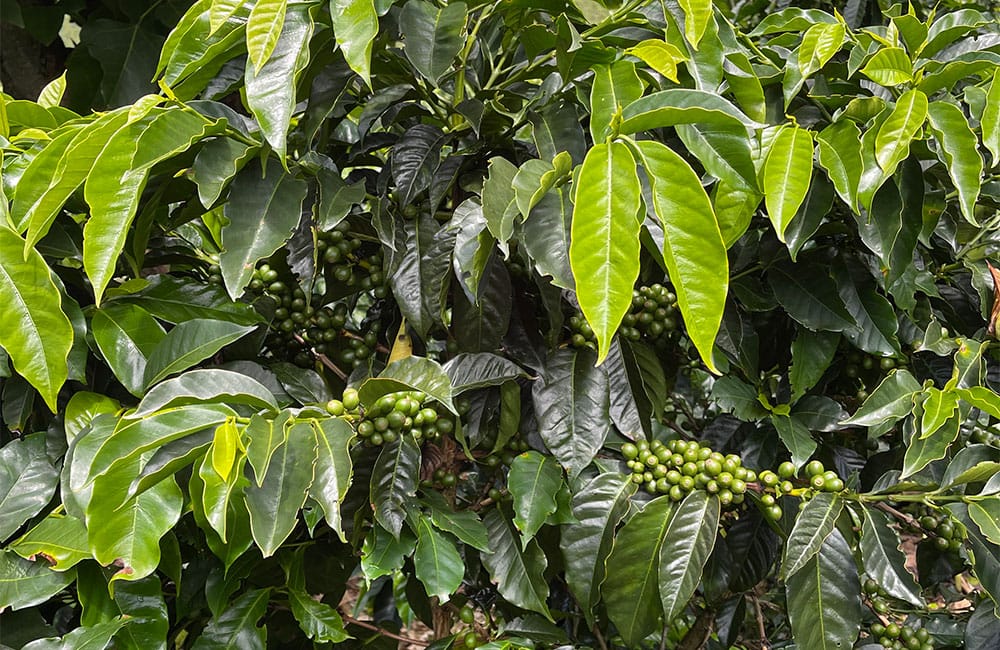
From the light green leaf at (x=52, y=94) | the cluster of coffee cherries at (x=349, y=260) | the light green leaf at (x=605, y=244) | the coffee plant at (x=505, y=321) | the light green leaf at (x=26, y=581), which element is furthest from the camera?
the light green leaf at (x=52, y=94)

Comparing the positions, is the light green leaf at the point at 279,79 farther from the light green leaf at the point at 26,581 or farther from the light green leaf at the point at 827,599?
the light green leaf at the point at 827,599

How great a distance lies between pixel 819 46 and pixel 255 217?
52 centimetres

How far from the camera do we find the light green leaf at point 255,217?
0.66m

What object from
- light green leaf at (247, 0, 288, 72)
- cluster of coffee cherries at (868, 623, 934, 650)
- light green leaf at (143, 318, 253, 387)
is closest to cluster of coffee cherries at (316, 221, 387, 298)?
light green leaf at (143, 318, 253, 387)

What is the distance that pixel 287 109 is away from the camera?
0.62 meters

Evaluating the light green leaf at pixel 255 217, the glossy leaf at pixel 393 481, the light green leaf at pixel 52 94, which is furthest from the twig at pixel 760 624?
the light green leaf at pixel 52 94

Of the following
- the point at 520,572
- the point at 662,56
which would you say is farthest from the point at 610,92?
the point at 520,572

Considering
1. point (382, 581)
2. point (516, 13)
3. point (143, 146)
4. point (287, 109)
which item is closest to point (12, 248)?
point (143, 146)

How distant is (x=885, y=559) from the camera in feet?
2.48

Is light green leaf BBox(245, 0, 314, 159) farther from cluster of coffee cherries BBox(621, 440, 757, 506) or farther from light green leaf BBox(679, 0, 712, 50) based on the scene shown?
cluster of coffee cherries BBox(621, 440, 757, 506)

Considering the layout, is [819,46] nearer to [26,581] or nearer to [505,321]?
[505,321]

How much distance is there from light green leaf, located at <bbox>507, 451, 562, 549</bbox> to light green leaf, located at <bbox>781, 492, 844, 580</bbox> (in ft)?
0.71

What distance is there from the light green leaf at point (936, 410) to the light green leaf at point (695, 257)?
30 cm

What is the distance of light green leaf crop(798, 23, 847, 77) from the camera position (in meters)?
0.70
